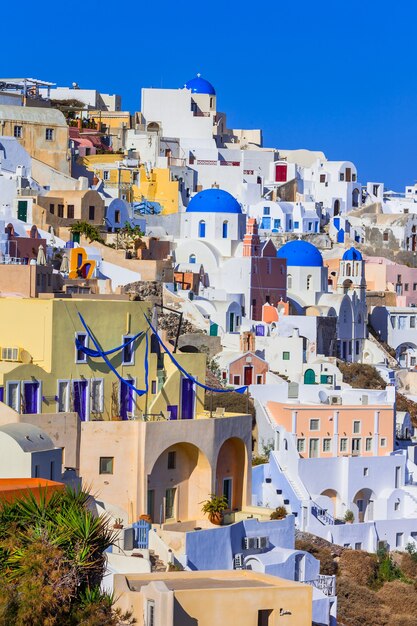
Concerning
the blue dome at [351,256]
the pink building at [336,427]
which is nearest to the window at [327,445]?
the pink building at [336,427]

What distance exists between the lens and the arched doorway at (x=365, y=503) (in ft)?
167

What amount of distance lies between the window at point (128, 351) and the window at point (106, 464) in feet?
9.36

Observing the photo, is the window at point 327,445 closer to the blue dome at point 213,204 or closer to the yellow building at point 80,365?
the yellow building at point 80,365

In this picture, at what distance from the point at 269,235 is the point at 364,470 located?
2551 cm

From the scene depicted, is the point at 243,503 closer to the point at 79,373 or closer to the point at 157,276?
the point at 79,373

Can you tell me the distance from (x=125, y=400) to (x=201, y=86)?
51.9 meters

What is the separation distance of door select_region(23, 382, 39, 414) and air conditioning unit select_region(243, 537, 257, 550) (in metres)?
4.87

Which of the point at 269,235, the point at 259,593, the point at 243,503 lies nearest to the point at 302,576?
the point at 243,503

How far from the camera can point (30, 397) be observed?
37.0 m

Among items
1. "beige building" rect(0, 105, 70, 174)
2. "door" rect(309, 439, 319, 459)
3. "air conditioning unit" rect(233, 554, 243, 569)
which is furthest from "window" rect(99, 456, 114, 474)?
"beige building" rect(0, 105, 70, 174)

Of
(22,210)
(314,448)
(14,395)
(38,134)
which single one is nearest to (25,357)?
(14,395)

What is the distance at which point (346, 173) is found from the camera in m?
87.9

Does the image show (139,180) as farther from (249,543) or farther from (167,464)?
(249,543)

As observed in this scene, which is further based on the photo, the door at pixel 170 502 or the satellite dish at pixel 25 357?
the door at pixel 170 502
